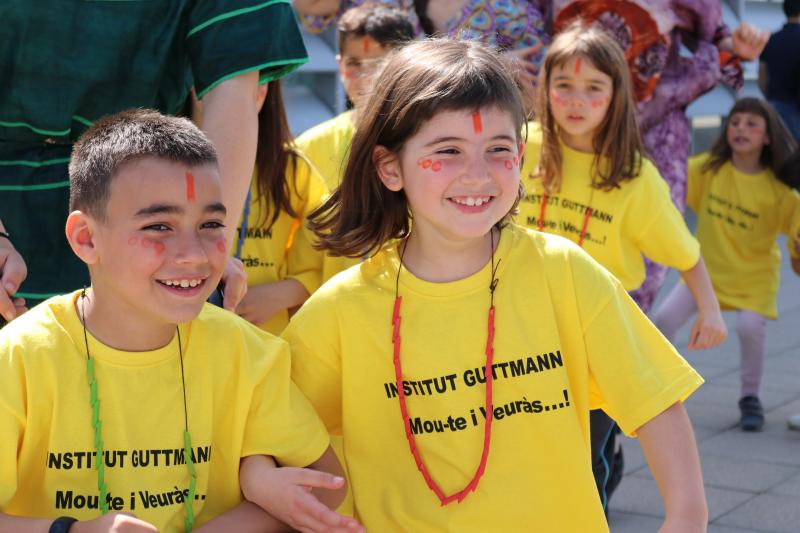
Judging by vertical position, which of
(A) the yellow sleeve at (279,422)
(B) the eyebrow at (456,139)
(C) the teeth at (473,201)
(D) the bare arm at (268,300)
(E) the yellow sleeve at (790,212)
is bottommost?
(E) the yellow sleeve at (790,212)

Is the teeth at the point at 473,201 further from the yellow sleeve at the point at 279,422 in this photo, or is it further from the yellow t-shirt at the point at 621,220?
the yellow t-shirt at the point at 621,220

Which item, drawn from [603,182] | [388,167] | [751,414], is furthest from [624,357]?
[751,414]

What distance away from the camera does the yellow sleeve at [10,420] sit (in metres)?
2.49

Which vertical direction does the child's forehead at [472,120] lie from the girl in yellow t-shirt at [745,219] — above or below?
above

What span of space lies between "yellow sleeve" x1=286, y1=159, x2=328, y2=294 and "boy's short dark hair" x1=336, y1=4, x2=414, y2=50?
36.4 inches

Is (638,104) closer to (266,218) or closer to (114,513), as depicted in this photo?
(266,218)

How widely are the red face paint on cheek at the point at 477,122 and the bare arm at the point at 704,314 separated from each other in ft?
6.05

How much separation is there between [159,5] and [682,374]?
133 centimetres

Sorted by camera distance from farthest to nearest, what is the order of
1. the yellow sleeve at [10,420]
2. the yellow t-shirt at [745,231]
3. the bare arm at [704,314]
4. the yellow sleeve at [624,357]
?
the yellow t-shirt at [745,231] → the bare arm at [704,314] → the yellow sleeve at [624,357] → the yellow sleeve at [10,420]

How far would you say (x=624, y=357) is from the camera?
280 centimetres

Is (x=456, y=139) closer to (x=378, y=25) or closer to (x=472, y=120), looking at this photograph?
(x=472, y=120)

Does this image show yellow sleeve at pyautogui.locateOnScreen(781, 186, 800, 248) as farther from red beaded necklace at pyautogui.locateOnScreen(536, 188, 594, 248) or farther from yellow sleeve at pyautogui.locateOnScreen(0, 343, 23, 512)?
yellow sleeve at pyautogui.locateOnScreen(0, 343, 23, 512)

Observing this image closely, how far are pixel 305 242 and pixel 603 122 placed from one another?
1128 millimetres

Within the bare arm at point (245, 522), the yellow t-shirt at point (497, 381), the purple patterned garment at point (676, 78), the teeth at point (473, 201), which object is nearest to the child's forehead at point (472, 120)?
the teeth at point (473, 201)
